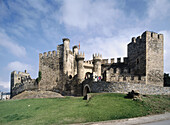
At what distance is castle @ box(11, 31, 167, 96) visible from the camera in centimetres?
2298

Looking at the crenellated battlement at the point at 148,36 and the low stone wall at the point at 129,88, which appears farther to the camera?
the crenellated battlement at the point at 148,36

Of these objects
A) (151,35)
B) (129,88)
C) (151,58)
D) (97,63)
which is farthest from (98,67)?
(129,88)

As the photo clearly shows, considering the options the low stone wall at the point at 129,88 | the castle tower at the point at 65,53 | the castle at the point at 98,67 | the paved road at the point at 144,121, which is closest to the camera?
the paved road at the point at 144,121

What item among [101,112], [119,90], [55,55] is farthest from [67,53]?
[101,112]

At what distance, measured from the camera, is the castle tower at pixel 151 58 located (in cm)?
2300

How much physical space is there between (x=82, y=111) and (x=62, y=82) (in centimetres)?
1770

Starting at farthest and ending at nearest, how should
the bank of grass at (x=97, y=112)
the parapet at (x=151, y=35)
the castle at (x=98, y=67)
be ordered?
the parapet at (x=151, y=35) < the castle at (x=98, y=67) < the bank of grass at (x=97, y=112)

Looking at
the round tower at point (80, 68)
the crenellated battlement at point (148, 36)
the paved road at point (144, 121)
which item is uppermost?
the crenellated battlement at point (148, 36)

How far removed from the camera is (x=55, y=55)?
3155 cm

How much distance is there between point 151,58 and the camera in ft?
76.5

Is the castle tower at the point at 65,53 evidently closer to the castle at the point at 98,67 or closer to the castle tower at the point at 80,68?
the castle at the point at 98,67

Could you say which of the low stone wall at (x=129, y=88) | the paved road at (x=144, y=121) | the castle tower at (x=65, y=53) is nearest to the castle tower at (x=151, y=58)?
the low stone wall at (x=129, y=88)

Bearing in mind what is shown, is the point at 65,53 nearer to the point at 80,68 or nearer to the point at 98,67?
the point at 80,68

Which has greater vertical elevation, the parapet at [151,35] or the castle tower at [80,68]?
the parapet at [151,35]
